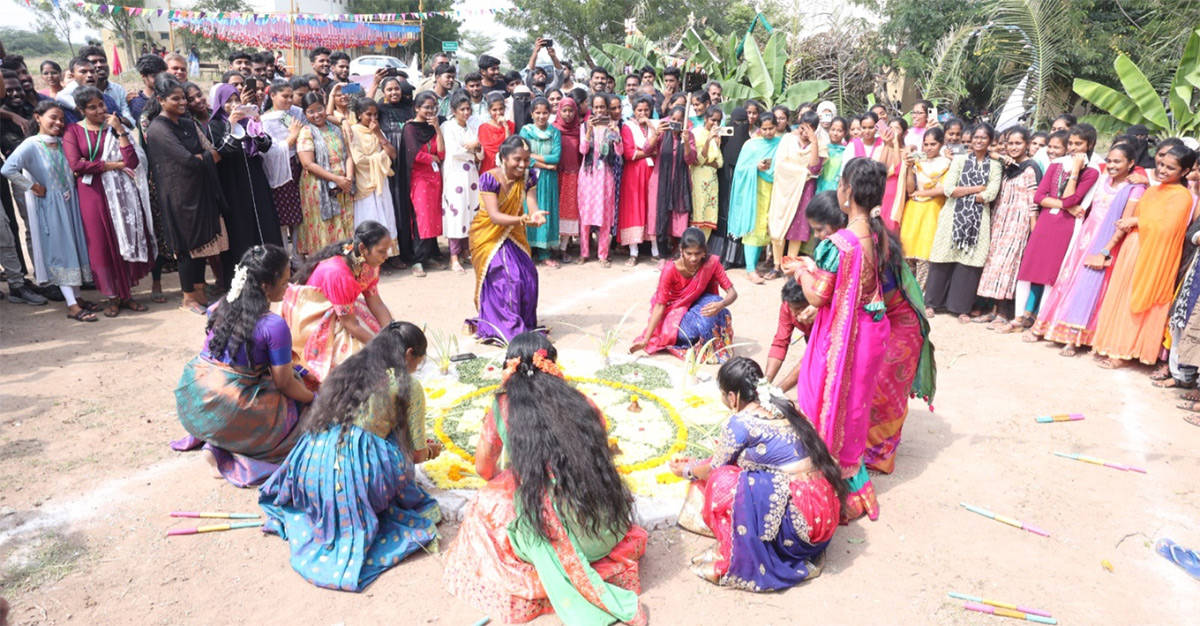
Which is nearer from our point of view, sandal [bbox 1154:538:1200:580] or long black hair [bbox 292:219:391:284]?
sandal [bbox 1154:538:1200:580]

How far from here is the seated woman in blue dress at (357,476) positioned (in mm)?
3209

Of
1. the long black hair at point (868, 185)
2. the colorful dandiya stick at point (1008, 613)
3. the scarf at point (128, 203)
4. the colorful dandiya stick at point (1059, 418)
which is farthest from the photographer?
the scarf at point (128, 203)

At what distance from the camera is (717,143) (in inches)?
341

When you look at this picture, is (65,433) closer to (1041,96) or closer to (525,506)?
(525,506)

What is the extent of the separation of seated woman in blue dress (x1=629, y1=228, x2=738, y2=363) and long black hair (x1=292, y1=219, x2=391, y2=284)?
85.6 inches

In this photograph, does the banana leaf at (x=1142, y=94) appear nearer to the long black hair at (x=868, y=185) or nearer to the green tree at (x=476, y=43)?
the long black hair at (x=868, y=185)

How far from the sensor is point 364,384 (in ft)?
10.8

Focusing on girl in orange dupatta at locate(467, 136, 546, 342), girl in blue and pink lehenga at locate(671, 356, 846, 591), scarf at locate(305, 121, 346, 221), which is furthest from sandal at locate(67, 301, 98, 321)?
girl in blue and pink lehenga at locate(671, 356, 846, 591)

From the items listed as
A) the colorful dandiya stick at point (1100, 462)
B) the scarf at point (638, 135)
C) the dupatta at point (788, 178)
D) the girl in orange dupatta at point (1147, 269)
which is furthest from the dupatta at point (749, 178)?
the colorful dandiya stick at point (1100, 462)

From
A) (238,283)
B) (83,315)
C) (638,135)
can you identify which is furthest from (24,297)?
(638,135)

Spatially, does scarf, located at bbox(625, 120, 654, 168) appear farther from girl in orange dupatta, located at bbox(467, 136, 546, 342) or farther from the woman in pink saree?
the woman in pink saree

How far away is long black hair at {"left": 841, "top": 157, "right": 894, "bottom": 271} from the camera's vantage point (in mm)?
3600

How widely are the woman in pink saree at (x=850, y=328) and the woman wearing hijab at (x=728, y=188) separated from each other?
5183 mm

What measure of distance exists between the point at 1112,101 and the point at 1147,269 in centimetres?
470
